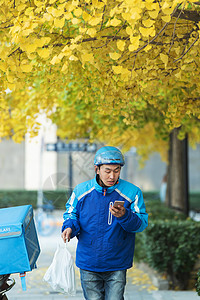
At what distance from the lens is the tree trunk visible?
35.1ft

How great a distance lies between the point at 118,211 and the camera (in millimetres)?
3617

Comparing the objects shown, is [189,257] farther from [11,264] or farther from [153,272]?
[11,264]

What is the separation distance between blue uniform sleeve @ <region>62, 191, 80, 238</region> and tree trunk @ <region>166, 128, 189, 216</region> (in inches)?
266

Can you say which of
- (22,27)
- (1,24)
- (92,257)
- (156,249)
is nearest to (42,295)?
(156,249)

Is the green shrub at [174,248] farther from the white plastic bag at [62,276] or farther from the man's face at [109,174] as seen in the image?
the man's face at [109,174]

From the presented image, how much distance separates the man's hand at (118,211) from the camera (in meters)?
3.61

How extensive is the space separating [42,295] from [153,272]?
179cm

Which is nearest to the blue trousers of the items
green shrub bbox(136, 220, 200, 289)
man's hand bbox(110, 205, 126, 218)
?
man's hand bbox(110, 205, 126, 218)

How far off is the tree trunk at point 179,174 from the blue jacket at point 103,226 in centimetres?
674

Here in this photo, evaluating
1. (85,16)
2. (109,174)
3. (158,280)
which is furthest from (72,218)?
(158,280)

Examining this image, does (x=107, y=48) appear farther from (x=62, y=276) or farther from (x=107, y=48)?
(x=62, y=276)

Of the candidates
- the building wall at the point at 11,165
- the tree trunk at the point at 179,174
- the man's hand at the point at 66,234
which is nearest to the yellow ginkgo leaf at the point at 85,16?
the man's hand at the point at 66,234

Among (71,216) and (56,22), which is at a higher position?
(56,22)

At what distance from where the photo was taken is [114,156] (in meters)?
3.98
